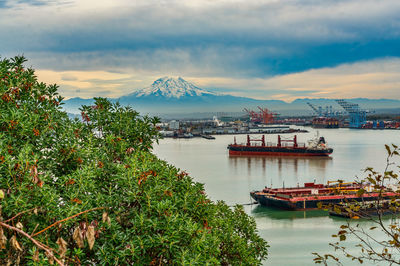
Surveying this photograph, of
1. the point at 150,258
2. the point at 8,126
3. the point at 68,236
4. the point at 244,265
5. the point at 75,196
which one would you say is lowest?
the point at 244,265

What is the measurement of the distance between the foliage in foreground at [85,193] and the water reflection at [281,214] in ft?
32.8

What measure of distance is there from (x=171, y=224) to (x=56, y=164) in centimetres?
113

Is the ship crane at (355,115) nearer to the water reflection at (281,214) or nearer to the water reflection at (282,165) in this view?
the water reflection at (282,165)

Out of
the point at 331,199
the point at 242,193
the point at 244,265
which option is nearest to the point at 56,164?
the point at 244,265

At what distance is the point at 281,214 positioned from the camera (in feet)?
45.5

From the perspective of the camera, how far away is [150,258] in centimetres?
260

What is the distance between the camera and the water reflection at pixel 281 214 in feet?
44.4

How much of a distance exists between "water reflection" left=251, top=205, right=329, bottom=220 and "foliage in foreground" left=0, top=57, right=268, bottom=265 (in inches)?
393

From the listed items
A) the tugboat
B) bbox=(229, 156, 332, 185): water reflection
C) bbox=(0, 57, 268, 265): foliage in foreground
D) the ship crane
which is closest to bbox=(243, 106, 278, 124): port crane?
the ship crane

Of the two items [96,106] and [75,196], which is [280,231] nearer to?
[96,106]

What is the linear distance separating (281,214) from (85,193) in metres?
12.0

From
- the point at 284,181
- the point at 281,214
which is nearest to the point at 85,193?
the point at 281,214

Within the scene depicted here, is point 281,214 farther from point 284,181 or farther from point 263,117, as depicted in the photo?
point 263,117

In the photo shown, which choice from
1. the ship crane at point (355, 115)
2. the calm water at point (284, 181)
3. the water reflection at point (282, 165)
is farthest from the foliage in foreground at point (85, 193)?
the ship crane at point (355, 115)
